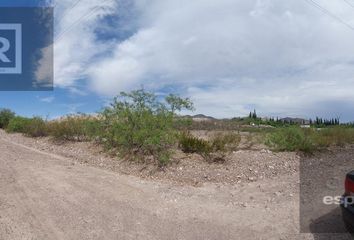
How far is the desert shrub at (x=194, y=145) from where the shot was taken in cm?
1165

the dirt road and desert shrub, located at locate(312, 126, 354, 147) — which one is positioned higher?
desert shrub, located at locate(312, 126, 354, 147)

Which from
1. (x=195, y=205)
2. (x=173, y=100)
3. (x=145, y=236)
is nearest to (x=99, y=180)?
(x=195, y=205)

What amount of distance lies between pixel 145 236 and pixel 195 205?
170cm

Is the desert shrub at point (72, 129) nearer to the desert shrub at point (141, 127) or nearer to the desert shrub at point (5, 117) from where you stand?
the desert shrub at point (141, 127)

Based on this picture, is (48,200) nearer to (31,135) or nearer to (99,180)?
(99,180)

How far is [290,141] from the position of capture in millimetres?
13039

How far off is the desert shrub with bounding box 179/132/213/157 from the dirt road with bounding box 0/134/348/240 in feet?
8.47

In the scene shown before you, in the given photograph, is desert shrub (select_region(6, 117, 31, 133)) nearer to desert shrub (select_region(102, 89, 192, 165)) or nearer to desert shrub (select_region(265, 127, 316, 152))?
desert shrub (select_region(102, 89, 192, 165))

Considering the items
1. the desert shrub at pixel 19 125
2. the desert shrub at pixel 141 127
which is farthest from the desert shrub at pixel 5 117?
the desert shrub at pixel 141 127

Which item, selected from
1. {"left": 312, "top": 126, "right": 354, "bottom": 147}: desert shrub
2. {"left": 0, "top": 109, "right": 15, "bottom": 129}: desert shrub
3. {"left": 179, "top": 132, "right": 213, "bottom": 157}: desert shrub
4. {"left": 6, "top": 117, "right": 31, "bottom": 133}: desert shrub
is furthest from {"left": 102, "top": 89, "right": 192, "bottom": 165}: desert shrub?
{"left": 0, "top": 109, "right": 15, "bottom": 129}: desert shrub

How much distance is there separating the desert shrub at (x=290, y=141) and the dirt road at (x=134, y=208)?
3.41 metres

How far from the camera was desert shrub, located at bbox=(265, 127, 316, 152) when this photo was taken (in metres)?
12.7

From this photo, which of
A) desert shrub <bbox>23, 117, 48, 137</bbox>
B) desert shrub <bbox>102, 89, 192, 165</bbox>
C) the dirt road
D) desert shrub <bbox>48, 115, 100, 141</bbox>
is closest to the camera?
the dirt road

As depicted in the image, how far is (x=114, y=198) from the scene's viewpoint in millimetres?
7977
